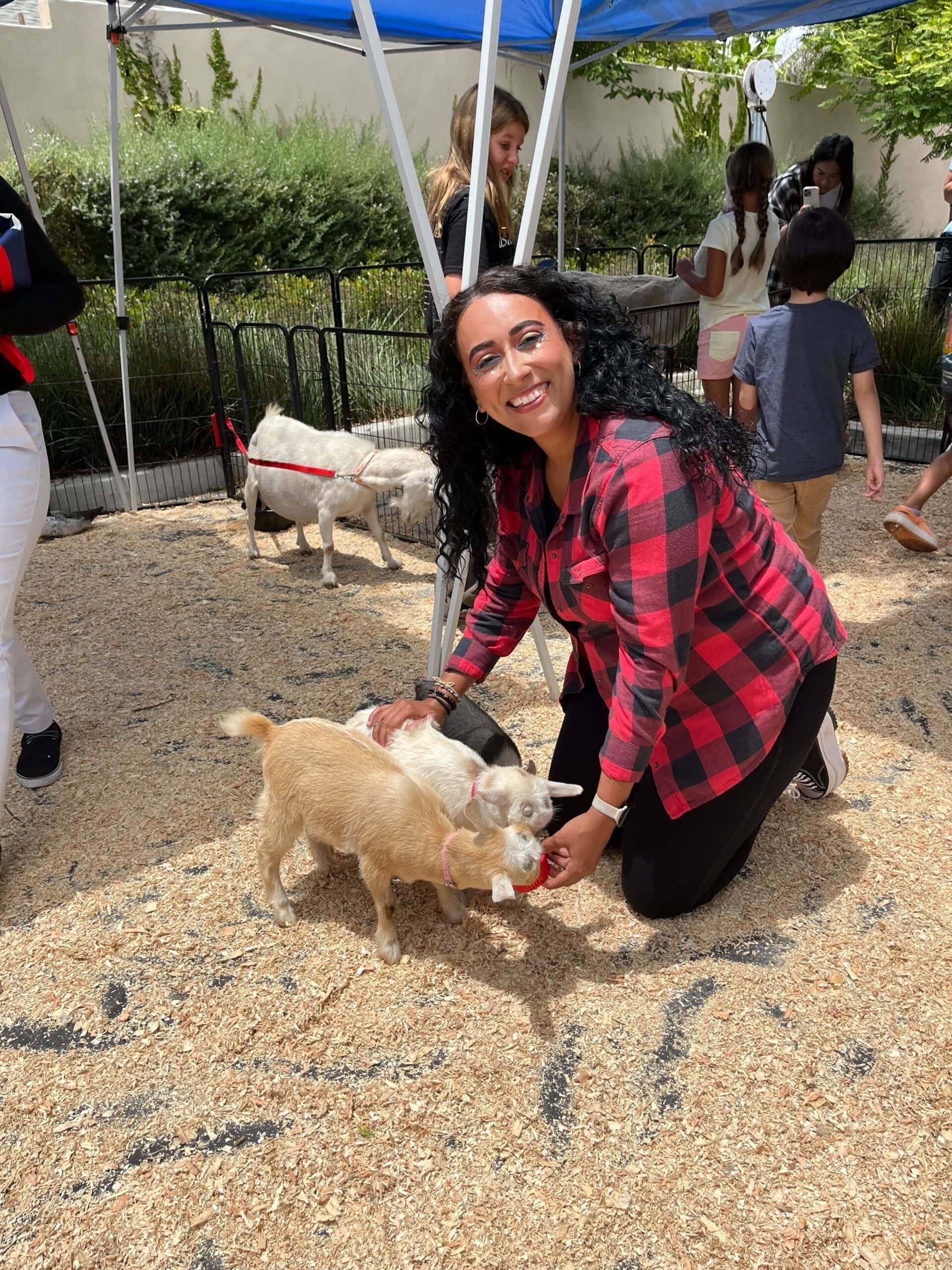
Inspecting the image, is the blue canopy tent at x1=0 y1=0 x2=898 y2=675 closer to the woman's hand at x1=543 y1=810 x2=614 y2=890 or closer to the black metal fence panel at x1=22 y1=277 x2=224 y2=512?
the black metal fence panel at x1=22 y1=277 x2=224 y2=512

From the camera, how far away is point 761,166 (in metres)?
5.63

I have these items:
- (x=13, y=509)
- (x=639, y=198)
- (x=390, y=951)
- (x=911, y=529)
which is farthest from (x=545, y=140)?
(x=639, y=198)

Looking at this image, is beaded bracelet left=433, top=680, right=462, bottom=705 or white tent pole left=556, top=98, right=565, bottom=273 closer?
beaded bracelet left=433, top=680, right=462, bottom=705

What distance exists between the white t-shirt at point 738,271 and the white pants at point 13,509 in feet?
14.2

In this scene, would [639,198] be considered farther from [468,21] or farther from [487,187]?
[487,187]

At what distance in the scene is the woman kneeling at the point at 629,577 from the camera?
222 centimetres

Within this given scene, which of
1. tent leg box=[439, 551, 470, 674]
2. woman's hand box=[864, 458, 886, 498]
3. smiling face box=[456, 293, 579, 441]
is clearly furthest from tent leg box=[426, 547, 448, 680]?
woman's hand box=[864, 458, 886, 498]

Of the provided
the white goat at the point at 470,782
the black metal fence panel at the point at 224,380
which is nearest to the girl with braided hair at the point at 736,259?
the black metal fence panel at the point at 224,380

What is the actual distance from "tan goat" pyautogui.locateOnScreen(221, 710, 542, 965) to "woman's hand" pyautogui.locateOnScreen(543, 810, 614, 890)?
0.23 feet

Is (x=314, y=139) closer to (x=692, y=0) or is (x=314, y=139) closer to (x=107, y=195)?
(x=107, y=195)

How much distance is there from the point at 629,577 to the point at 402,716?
965 millimetres

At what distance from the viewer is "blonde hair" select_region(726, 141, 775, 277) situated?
5617 mm

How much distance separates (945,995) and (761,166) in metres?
4.87

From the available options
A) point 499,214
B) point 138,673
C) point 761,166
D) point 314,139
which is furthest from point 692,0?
point 314,139
